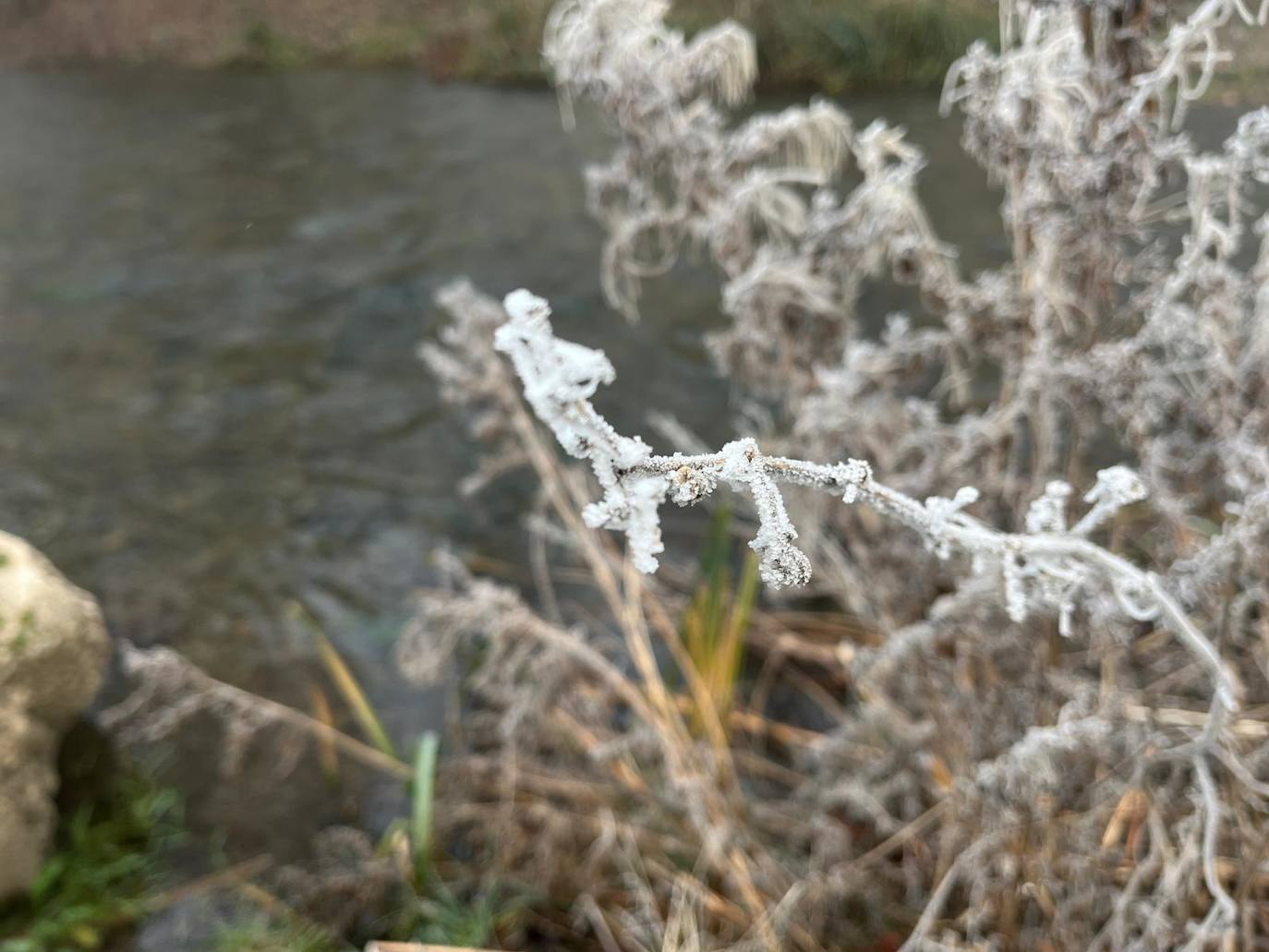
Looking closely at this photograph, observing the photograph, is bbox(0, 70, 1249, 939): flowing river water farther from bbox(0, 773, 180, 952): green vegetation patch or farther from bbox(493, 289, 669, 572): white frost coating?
bbox(493, 289, 669, 572): white frost coating

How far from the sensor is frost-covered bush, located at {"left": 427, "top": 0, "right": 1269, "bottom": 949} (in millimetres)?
1460

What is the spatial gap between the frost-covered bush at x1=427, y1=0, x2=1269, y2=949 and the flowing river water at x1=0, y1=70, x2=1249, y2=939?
146 centimetres

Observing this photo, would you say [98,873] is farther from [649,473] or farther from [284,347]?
[284,347]

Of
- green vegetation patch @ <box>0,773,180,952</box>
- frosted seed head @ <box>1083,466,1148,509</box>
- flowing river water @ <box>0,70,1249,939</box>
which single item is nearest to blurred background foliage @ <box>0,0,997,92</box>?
flowing river water @ <box>0,70,1249,939</box>

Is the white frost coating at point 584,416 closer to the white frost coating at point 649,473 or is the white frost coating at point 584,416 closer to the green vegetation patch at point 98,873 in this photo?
the white frost coating at point 649,473

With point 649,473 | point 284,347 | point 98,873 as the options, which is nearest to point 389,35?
point 284,347

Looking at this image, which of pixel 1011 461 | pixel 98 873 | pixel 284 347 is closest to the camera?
pixel 1011 461

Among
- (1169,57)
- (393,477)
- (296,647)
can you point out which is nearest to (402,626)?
(296,647)

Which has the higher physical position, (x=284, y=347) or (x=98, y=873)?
(x=284, y=347)

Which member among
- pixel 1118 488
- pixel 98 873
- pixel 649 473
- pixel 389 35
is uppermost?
pixel 389 35

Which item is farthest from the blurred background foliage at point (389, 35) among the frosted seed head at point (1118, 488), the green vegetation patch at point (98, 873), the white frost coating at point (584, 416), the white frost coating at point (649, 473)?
the white frost coating at point (584, 416)

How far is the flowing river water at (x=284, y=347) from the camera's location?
12.4ft

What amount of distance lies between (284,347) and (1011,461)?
4.22 m

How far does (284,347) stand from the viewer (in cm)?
534
